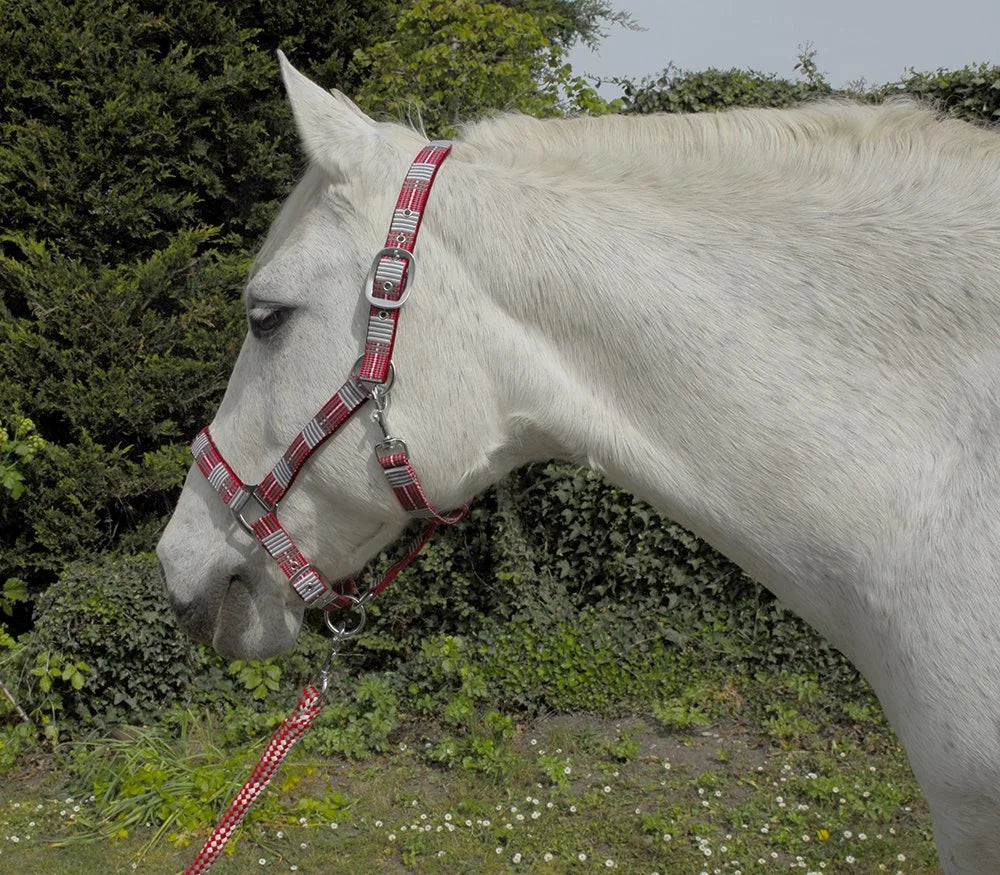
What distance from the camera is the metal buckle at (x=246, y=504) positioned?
5.90ft

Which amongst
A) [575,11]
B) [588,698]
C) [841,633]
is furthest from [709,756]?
[575,11]

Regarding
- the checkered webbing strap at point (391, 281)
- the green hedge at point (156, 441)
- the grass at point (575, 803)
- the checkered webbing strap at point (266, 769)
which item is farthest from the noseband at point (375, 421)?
the green hedge at point (156, 441)

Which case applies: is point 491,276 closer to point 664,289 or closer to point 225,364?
point 664,289

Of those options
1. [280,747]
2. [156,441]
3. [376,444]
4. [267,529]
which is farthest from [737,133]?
[156,441]

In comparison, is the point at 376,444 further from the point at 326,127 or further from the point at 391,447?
the point at 326,127

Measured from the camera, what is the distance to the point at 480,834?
3680mm

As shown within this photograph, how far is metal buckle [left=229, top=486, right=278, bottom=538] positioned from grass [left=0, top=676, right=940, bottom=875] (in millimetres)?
2285

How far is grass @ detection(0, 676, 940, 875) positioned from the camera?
3.48 meters

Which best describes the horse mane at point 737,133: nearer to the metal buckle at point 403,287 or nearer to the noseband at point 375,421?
the noseband at point 375,421

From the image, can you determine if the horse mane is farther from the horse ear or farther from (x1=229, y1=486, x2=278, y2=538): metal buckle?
(x1=229, y1=486, x2=278, y2=538): metal buckle

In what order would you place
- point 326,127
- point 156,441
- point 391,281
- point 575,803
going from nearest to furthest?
point 391,281 → point 326,127 → point 575,803 → point 156,441

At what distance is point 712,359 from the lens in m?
1.50

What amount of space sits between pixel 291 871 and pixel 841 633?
285 cm

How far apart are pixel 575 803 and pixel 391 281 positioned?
2.93 m
